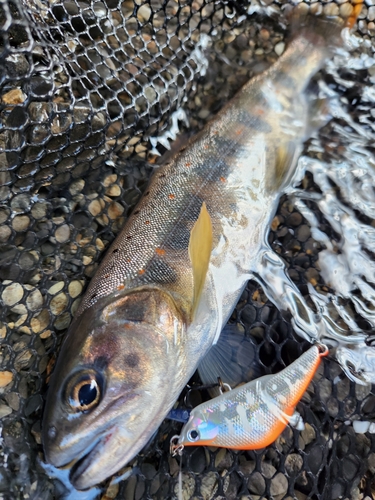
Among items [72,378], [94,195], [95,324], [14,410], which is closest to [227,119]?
[94,195]

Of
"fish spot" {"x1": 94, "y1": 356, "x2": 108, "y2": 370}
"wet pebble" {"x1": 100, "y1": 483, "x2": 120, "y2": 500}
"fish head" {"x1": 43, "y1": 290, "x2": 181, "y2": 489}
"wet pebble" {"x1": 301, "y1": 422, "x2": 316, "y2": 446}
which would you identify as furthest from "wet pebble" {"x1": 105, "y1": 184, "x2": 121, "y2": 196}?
"wet pebble" {"x1": 301, "y1": 422, "x2": 316, "y2": 446}

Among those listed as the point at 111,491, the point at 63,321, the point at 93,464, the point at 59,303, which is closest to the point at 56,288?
the point at 59,303

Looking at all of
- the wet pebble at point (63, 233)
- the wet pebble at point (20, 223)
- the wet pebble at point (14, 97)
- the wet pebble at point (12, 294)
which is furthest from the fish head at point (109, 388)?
the wet pebble at point (14, 97)

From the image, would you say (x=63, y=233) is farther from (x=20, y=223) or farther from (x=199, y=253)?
(x=199, y=253)

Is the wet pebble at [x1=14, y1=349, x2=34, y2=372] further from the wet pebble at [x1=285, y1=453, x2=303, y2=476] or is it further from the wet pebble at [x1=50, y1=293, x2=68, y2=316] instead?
the wet pebble at [x1=285, y1=453, x2=303, y2=476]

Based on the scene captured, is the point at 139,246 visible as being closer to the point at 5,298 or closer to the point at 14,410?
the point at 5,298
